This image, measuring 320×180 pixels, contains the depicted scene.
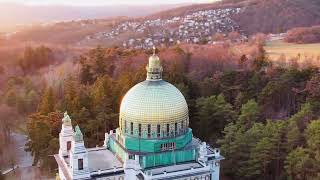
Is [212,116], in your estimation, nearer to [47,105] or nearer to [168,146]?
[47,105]

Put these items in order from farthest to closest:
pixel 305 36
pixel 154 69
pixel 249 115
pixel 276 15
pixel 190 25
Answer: pixel 190 25 → pixel 276 15 → pixel 305 36 → pixel 249 115 → pixel 154 69

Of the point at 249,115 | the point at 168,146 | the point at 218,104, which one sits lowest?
the point at 249,115

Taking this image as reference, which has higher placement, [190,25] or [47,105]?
[190,25]

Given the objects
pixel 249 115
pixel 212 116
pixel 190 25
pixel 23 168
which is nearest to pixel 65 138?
pixel 23 168

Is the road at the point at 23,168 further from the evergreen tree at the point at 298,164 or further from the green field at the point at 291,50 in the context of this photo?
the green field at the point at 291,50

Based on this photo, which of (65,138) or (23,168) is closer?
(65,138)

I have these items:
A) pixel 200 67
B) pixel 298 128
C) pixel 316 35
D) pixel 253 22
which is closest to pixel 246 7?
pixel 253 22

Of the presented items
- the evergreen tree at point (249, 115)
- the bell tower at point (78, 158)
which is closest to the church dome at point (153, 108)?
the bell tower at point (78, 158)

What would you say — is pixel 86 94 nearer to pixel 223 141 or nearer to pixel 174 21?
pixel 223 141
